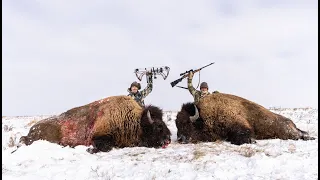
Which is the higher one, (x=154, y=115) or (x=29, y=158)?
(x=154, y=115)

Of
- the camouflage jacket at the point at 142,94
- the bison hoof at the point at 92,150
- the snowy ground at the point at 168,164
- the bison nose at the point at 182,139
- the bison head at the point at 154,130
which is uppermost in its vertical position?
the camouflage jacket at the point at 142,94

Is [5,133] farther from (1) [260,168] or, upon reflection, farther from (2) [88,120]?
(1) [260,168]

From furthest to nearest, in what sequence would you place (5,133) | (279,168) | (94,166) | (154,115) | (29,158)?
(5,133) < (154,115) < (29,158) < (94,166) < (279,168)

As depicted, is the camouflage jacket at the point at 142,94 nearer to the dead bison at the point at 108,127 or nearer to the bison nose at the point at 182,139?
the dead bison at the point at 108,127

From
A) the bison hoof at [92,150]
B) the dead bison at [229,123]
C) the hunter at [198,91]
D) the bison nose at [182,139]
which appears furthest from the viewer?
the hunter at [198,91]

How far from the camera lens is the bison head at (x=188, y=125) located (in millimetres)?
8875

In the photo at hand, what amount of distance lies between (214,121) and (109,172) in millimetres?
4194

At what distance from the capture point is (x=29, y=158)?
683cm

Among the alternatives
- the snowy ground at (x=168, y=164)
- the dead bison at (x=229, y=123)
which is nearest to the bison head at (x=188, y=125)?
the dead bison at (x=229, y=123)

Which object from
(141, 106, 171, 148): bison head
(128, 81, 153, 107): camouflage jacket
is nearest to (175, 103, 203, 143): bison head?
(141, 106, 171, 148): bison head

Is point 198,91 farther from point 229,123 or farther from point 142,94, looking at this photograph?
point 229,123

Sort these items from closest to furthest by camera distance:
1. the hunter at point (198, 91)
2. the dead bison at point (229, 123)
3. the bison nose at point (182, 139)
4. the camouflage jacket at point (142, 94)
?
the dead bison at point (229, 123), the bison nose at point (182, 139), the hunter at point (198, 91), the camouflage jacket at point (142, 94)

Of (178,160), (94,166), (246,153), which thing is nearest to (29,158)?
(94,166)

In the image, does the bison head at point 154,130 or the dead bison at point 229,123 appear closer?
the bison head at point 154,130
